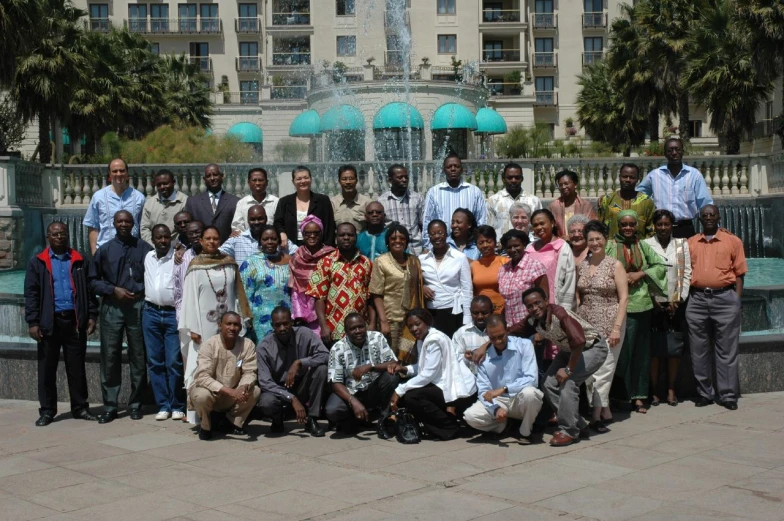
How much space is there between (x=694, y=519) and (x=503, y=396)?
2434 millimetres

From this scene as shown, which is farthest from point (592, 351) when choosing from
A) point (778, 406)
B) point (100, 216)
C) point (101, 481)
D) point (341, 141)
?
point (341, 141)

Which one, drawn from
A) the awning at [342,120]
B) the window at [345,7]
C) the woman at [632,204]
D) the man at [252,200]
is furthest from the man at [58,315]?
the window at [345,7]

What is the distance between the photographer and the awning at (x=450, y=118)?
43469 mm

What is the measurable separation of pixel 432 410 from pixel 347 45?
178 ft

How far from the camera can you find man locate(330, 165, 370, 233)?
392 inches

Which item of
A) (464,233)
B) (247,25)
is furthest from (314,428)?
(247,25)

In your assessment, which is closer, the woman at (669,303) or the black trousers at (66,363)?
the black trousers at (66,363)

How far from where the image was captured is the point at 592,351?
8.47 m

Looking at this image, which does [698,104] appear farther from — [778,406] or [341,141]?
[778,406]

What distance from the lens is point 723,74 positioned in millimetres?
31984

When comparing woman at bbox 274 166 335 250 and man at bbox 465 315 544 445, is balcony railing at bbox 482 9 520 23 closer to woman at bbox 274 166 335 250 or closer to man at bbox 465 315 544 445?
woman at bbox 274 166 335 250

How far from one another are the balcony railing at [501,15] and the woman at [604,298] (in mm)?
55497

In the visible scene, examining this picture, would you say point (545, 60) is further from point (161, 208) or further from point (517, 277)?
point (517, 277)

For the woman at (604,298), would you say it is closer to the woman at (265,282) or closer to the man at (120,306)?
the woman at (265,282)
